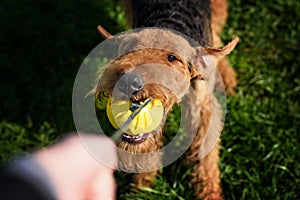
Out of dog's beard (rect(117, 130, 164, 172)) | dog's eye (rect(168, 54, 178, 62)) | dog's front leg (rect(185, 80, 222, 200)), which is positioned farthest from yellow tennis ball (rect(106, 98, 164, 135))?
dog's front leg (rect(185, 80, 222, 200))

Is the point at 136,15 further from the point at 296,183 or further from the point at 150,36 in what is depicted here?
the point at 296,183

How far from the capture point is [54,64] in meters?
5.04

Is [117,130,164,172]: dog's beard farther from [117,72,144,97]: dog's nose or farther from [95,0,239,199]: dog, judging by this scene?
[117,72,144,97]: dog's nose

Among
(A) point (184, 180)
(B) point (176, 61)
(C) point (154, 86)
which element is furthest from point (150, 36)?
(A) point (184, 180)

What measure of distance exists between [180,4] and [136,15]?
51cm

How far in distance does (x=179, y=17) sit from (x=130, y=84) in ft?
3.84

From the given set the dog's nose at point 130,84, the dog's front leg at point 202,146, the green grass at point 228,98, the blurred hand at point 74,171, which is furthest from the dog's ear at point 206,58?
the blurred hand at point 74,171

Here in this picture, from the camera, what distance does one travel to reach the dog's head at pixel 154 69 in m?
2.82

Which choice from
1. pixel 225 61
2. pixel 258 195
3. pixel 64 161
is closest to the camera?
pixel 64 161

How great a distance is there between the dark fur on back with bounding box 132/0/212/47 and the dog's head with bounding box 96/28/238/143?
0.84ft

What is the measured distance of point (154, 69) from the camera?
298cm

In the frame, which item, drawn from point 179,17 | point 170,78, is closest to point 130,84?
point 170,78

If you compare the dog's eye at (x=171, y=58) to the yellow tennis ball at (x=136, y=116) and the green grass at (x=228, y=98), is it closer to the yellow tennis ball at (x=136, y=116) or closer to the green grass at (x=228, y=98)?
the yellow tennis ball at (x=136, y=116)

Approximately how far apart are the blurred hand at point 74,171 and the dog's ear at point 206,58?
1.76 meters
